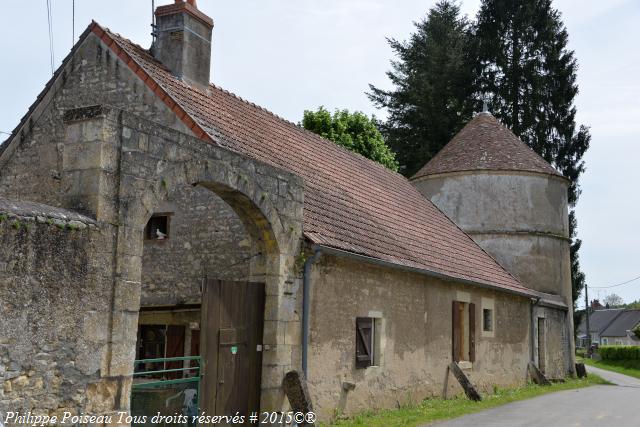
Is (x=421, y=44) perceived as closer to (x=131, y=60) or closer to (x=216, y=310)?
(x=131, y=60)

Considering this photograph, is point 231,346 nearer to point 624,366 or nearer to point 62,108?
point 62,108

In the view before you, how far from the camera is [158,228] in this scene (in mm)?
11695

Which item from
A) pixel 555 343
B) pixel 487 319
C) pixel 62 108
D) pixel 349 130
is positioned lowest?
pixel 555 343

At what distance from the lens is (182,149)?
27.3ft

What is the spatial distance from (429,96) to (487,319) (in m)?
21.7

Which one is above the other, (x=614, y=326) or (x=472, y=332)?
(x=472, y=332)

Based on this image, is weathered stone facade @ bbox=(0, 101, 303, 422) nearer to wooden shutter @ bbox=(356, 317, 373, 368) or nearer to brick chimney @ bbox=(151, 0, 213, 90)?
wooden shutter @ bbox=(356, 317, 373, 368)

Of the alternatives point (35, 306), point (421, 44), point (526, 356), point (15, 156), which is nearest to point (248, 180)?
point (35, 306)

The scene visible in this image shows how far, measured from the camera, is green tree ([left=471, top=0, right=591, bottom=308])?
3575 cm

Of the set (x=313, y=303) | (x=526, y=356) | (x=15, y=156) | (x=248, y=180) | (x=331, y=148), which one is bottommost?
(x=526, y=356)

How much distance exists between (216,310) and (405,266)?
4.27 meters

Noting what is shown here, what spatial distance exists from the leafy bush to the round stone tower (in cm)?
1940

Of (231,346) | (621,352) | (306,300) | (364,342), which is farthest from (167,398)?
(621,352)

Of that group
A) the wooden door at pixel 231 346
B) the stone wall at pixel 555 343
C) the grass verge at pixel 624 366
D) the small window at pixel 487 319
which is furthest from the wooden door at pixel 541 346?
the grass verge at pixel 624 366
